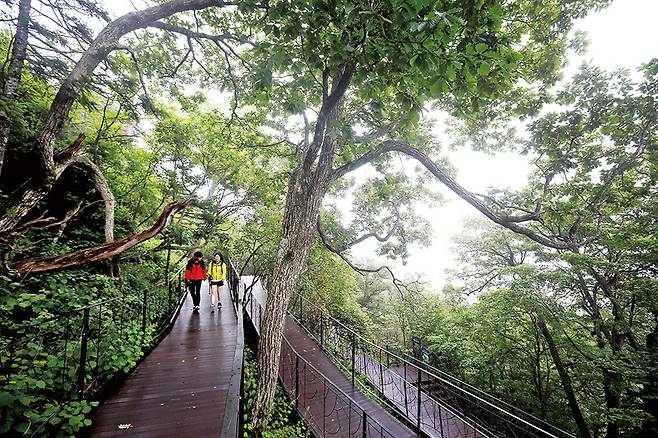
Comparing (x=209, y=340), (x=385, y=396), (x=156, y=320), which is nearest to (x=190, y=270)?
(x=156, y=320)

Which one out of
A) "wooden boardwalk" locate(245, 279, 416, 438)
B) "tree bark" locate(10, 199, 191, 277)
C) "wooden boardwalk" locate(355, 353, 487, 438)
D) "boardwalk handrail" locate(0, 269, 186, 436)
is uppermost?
"tree bark" locate(10, 199, 191, 277)

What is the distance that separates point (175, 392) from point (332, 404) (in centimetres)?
403

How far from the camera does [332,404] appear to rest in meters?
6.55

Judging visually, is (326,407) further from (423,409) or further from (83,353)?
(83,353)

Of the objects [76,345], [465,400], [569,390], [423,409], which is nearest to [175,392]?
[76,345]

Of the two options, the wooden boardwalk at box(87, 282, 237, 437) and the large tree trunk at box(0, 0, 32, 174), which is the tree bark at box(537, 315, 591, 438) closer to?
the wooden boardwalk at box(87, 282, 237, 437)

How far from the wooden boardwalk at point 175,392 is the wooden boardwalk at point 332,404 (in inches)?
69.4

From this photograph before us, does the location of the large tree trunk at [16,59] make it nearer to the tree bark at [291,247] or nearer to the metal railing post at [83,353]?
the metal railing post at [83,353]

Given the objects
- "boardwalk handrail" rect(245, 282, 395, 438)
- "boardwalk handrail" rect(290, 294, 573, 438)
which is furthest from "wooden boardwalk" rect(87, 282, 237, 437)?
"boardwalk handrail" rect(290, 294, 573, 438)

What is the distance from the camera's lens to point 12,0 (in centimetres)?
339

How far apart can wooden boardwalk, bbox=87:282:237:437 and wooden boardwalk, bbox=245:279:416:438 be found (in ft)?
5.78

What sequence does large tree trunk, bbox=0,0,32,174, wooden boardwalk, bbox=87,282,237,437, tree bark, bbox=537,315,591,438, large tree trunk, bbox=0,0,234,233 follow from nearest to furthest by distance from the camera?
wooden boardwalk, bbox=87,282,237,437 < large tree trunk, bbox=0,0,32,174 < large tree trunk, bbox=0,0,234,233 < tree bark, bbox=537,315,591,438

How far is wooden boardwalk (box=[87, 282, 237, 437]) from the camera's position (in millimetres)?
3182

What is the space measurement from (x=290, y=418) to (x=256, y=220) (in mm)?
7328
